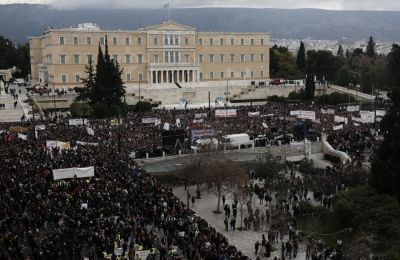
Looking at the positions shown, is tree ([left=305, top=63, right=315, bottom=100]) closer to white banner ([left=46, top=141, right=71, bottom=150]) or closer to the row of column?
the row of column

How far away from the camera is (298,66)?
9394 centimetres

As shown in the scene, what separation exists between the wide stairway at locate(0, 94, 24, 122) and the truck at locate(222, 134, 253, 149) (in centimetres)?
2317

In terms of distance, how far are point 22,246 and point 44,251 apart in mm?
1762

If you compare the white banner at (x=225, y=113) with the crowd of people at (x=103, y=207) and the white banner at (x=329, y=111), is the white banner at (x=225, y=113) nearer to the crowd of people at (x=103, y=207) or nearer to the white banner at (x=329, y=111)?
the white banner at (x=329, y=111)

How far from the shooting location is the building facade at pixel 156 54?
74562 millimetres

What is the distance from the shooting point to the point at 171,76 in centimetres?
8144

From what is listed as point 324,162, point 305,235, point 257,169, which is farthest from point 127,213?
point 324,162

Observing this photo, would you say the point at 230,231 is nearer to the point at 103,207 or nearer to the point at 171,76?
the point at 103,207

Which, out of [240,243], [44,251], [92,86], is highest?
[92,86]

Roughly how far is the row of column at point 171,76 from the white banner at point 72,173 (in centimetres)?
5522

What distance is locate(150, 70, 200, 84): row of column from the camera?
8075cm

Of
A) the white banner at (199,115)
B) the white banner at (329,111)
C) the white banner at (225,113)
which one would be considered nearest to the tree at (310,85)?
the white banner at (329,111)

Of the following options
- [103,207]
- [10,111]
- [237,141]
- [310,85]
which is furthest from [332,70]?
[103,207]

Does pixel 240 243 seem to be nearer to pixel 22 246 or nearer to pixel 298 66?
pixel 22 246
